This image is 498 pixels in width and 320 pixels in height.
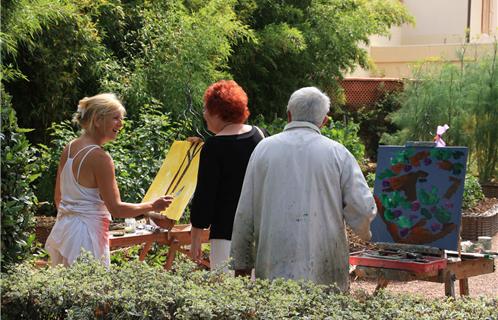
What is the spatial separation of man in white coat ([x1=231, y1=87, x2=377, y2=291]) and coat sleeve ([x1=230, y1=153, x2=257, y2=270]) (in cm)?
1

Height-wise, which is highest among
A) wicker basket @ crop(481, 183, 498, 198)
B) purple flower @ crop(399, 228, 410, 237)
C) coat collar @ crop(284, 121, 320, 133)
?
coat collar @ crop(284, 121, 320, 133)

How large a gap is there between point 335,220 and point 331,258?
19cm

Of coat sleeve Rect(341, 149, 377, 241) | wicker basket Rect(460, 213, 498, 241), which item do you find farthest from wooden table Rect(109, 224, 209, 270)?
wicker basket Rect(460, 213, 498, 241)

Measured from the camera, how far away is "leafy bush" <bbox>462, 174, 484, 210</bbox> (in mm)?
11797

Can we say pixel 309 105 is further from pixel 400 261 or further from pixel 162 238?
pixel 162 238

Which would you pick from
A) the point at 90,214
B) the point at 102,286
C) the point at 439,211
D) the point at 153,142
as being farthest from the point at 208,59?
the point at 102,286

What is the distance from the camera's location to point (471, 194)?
12.3m

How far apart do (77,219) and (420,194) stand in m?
2.40

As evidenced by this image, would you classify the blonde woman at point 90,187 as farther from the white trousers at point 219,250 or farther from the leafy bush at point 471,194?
the leafy bush at point 471,194

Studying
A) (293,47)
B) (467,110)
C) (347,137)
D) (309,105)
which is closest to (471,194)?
(347,137)

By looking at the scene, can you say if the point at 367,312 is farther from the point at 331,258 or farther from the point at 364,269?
the point at 364,269

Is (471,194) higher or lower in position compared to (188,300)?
lower

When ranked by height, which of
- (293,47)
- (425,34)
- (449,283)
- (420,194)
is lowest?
(449,283)

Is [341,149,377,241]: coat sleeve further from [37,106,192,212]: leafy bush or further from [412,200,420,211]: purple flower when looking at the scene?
[37,106,192,212]: leafy bush
